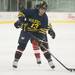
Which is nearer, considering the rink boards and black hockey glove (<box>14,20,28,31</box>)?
black hockey glove (<box>14,20,28,31</box>)

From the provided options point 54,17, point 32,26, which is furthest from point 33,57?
point 54,17

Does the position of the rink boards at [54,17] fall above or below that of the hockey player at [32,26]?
below

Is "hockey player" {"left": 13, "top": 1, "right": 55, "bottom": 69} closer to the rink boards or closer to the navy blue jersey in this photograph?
the navy blue jersey

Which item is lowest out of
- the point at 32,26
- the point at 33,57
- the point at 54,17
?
the point at 54,17

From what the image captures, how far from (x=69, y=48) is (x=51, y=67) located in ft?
7.17

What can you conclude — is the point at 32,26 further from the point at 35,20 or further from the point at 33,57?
the point at 33,57

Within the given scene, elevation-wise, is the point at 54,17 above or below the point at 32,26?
below

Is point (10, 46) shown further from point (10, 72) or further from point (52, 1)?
point (52, 1)

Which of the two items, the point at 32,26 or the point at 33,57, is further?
the point at 33,57

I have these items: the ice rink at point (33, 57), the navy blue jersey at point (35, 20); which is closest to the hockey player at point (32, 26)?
the navy blue jersey at point (35, 20)

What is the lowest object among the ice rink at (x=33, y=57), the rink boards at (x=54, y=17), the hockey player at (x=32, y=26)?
the rink boards at (x=54, y=17)

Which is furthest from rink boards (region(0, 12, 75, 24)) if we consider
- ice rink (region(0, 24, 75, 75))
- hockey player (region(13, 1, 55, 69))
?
hockey player (region(13, 1, 55, 69))

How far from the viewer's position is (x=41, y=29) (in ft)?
15.6

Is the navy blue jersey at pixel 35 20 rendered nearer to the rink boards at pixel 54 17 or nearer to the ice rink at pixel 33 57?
the ice rink at pixel 33 57
